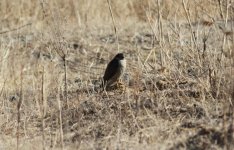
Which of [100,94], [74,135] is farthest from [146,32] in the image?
[74,135]

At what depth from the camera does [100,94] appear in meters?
7.78

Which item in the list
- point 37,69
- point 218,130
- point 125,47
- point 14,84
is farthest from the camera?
point 125,47

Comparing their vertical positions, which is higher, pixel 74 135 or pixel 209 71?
pixel 209 71

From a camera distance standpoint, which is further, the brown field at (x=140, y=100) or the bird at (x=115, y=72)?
the bird at (x=115, y=72)

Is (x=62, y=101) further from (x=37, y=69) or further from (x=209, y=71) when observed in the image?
(x=37, y=69)

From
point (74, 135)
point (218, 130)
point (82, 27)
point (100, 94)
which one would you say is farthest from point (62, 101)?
point (82, 27)

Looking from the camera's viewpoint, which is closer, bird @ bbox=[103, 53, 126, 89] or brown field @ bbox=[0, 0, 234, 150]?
brown field @ bbox=[0, 0, 234, 150]

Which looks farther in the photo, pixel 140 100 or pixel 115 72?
pixel 115 72

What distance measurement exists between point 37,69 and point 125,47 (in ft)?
5.40

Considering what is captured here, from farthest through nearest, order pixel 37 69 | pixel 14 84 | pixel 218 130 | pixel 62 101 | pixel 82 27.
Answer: pixel 82 27, pixel 37 69, pixel 14 84, pixel 62 101, pixel 218 130

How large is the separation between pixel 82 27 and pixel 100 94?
17.1 ft

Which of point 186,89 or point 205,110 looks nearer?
point 205,110

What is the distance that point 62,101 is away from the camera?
7688 millimetres

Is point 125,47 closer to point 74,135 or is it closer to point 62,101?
point 62,101
